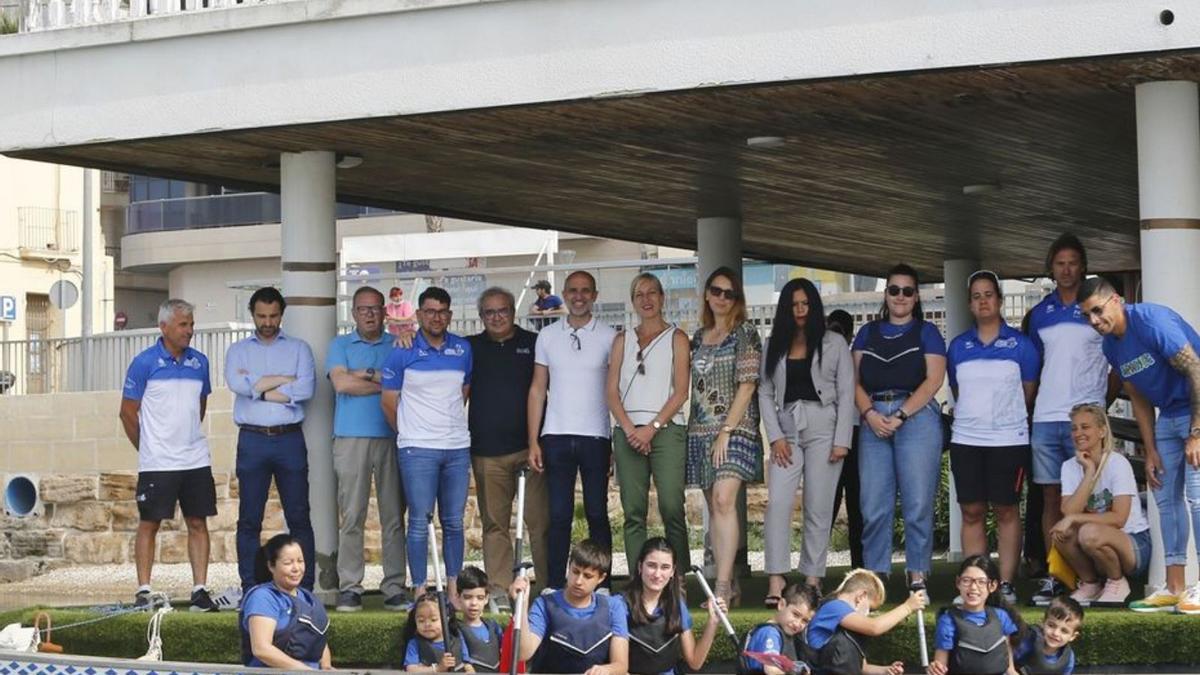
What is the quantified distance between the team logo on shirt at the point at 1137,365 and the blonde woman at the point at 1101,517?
58 centimetres

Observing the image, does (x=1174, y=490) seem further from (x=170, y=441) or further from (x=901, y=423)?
(x=170, y=441)

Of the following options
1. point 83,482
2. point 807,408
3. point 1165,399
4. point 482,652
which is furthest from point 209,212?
point 1165,399

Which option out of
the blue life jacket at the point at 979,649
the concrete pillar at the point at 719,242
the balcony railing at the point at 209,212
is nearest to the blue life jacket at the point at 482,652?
the blue life jacket at the point at 979,649

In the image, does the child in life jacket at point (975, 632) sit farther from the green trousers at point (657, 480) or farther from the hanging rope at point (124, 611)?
the hanging rope at point (124, 611)

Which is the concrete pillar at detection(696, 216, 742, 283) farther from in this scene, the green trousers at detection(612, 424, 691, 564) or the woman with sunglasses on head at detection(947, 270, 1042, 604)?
the woman with sunglasses on head at detection(947, 270, 1042, 604)

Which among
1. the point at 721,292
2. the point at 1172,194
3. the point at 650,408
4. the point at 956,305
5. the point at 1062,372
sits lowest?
the point at 650,408

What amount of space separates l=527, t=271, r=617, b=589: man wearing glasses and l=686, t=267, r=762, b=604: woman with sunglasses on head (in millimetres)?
548

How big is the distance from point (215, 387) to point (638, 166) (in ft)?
46.5

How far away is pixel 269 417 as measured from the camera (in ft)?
39.9

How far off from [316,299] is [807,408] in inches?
128

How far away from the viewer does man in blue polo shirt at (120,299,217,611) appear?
1234 cm

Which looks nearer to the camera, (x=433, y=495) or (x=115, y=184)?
(x=433, y=495)

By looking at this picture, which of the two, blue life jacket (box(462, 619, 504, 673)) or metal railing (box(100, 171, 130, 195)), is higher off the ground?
metal railing (box(100, 171, 130, 195))

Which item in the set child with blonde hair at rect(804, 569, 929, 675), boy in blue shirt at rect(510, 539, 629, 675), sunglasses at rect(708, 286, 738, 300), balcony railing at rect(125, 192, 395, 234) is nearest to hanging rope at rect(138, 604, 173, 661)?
boy in blue shirt at rect(510, 539, 629, 675)
